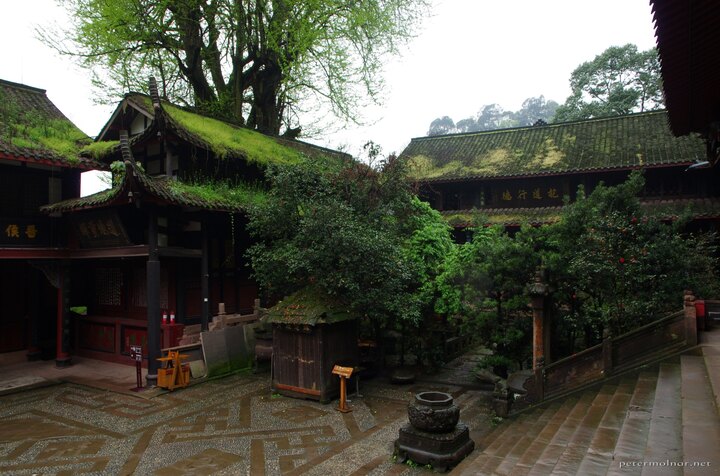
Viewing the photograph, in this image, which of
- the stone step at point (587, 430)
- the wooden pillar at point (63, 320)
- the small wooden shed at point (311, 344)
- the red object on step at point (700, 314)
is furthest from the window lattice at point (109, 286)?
the red object on step at point (700, 314)

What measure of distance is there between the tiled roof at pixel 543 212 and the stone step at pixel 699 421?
7461mm

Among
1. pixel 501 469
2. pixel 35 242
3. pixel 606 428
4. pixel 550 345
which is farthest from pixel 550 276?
pixel 35 242

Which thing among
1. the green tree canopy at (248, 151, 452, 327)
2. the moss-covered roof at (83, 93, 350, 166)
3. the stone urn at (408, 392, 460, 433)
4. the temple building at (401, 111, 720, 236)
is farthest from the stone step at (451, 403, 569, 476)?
the temple building at (401, 111, 720, 236)

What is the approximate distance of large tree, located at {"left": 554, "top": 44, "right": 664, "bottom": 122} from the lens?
36.4 meters

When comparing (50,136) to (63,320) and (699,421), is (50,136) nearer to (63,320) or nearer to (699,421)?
(63,320)

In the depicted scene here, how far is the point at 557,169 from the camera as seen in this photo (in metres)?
17.6

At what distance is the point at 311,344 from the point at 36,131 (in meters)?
9.67

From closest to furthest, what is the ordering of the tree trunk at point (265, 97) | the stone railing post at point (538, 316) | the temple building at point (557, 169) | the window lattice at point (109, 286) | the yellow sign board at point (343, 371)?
the stone railing post at point (538, 316) → the yellow sign board at point (343, 371) → the window lattice at point (109, 286) → the temple building at point (557, 169) → the tree trunk at point (265, 97)

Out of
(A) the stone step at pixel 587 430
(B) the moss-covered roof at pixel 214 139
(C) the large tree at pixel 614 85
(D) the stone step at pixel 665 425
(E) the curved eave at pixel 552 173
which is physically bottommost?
(A) the stone step at pixel 587 430

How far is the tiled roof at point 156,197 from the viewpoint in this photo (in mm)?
9820

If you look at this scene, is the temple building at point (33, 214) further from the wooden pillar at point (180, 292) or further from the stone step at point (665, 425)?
the stone step at point (665, 425)

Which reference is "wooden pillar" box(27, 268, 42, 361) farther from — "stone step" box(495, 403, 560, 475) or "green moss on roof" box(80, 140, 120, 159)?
"stone step" box(495, 403, 560, 475)

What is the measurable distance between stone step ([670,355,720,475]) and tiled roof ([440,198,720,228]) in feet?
24.5

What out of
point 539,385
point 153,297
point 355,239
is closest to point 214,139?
point 153,297
